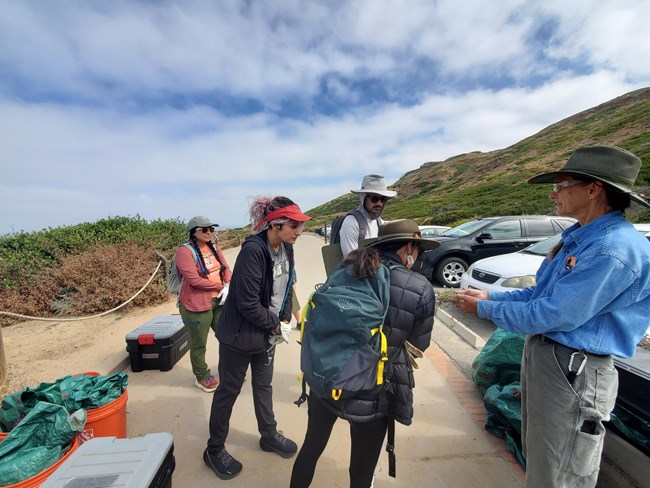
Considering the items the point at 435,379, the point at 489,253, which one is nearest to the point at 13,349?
the point at 435,379

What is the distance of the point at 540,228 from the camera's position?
24.4 feet

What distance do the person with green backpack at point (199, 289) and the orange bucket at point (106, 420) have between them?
A: 825mm

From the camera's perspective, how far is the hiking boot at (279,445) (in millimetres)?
2479

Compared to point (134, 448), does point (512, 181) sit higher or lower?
higher

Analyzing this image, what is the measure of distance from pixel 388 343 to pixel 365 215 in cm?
Result: 168

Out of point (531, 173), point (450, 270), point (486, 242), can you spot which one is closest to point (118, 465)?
point (450, 270)

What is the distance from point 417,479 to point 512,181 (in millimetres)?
40996

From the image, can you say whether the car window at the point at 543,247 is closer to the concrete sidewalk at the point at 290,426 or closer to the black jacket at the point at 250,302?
the concrete sidewalk at the point at 290,426

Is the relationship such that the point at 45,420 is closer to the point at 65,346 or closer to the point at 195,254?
the point at 195,254

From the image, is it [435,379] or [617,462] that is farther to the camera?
[435,379]

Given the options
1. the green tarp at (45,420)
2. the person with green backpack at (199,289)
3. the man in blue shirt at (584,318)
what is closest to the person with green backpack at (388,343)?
the man in blue shirt at (584,318)

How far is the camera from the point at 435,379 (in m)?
3.56

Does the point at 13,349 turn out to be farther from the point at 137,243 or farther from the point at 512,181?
the point at 512,181

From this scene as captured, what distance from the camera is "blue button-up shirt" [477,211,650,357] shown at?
1354 mm
